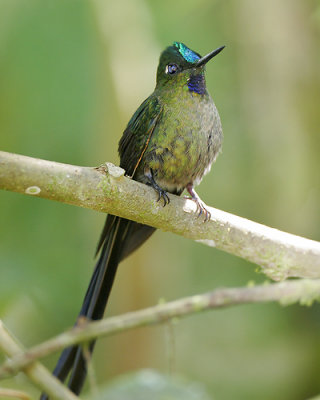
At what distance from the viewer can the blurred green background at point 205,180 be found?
11.9 ft

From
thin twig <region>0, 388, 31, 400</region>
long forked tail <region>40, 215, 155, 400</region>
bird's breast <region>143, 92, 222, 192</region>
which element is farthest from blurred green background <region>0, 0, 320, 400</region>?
thin twig <region>0, 388, 31, 400</region>

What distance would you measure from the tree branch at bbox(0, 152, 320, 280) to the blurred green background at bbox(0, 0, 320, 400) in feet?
2.19

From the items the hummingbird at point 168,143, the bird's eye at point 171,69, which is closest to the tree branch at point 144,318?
the hummingbird at point 168,143

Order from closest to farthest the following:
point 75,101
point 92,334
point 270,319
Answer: point 92,334, point 75,101, point 270,319

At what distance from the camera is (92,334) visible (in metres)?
1.15

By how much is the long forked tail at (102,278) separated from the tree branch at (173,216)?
0.41 m

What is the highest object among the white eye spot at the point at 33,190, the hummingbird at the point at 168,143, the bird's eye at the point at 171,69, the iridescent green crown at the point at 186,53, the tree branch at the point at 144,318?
the iridescent green crown at the point at 186,53

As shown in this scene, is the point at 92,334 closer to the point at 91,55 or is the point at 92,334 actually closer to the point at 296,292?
the point at 296,292

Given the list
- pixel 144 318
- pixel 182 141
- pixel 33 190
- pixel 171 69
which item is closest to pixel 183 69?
pixel 171 69

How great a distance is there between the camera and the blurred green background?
11.9 feet

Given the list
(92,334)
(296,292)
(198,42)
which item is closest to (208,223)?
(296,292)

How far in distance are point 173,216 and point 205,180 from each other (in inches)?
95.1

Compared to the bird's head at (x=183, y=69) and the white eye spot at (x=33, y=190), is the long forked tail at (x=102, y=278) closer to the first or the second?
the white eye spot at (x=33, y=190)

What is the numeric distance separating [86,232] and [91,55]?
4.41 ft
